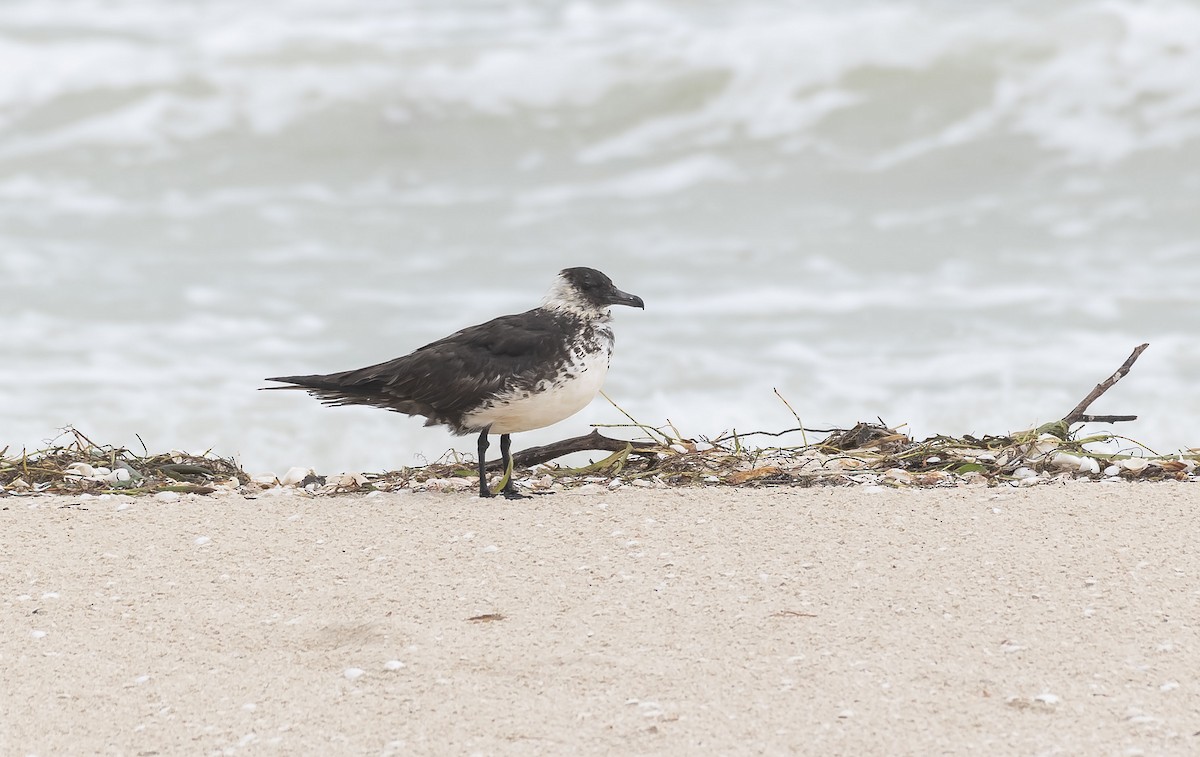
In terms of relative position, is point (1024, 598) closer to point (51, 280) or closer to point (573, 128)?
point (51, 280)

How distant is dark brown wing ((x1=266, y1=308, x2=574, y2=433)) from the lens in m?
5.14

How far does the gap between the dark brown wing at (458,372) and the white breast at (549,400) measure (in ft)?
0.16

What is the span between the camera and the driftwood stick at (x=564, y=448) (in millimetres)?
5418

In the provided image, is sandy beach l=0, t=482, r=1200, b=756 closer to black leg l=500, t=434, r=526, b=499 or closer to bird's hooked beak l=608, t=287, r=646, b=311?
black leg l=500, t=434, r=526, b=499

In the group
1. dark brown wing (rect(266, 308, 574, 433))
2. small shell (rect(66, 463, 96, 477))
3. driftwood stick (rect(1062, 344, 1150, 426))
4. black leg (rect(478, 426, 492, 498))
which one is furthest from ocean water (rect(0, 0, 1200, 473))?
driftwood stick (rect(1062, 344, 1150, 426))

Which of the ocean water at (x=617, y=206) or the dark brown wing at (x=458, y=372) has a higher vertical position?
the ocean water at (x=617, y=206)

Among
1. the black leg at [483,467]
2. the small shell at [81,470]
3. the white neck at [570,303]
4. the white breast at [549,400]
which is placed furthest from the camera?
the small shell at [81,470]

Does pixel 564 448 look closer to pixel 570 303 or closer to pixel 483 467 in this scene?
pixel 483 467

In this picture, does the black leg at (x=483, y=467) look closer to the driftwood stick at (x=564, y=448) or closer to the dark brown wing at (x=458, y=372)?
the dark brown wing at (x=458, y=372)

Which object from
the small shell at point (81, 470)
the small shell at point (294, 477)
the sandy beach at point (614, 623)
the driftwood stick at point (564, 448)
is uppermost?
the driftwood stick at point (564, 448)

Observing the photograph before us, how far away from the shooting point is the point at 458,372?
5.20 metres

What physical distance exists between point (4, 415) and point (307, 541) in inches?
180

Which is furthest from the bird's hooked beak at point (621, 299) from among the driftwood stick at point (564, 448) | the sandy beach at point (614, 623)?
the sandy beach at point (614, 623)

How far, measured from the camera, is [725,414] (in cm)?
829
